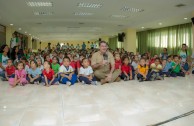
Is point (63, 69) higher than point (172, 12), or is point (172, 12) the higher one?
point (172, 12)

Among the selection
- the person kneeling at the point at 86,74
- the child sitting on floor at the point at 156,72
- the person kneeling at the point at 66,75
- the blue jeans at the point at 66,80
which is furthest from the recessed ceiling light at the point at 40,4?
the child sitting on floor at the point at 156,72

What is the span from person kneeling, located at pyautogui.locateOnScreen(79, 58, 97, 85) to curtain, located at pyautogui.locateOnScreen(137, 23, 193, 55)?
10.0m

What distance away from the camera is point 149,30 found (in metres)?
18.5

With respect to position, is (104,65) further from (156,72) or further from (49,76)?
(156,72)

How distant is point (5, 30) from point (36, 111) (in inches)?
584

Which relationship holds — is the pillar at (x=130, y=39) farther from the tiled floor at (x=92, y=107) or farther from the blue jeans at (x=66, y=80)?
the tiled floor at (x=92, y=107)

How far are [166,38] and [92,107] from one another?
14363 millimetres

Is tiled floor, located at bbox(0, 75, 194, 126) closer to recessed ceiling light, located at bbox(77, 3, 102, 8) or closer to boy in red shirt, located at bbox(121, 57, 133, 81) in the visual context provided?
boy in red shirt, located at bbox(121, 57, 133, 81)

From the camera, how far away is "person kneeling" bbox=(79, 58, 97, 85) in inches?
233

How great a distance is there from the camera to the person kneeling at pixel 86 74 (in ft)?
19.4

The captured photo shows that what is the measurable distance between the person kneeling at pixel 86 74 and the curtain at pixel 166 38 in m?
10.0

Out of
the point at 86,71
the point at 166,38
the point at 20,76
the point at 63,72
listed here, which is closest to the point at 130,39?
the point at 166,38

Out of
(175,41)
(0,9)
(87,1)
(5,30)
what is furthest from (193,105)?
(5,30)

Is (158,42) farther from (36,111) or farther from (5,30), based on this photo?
(36,111)
